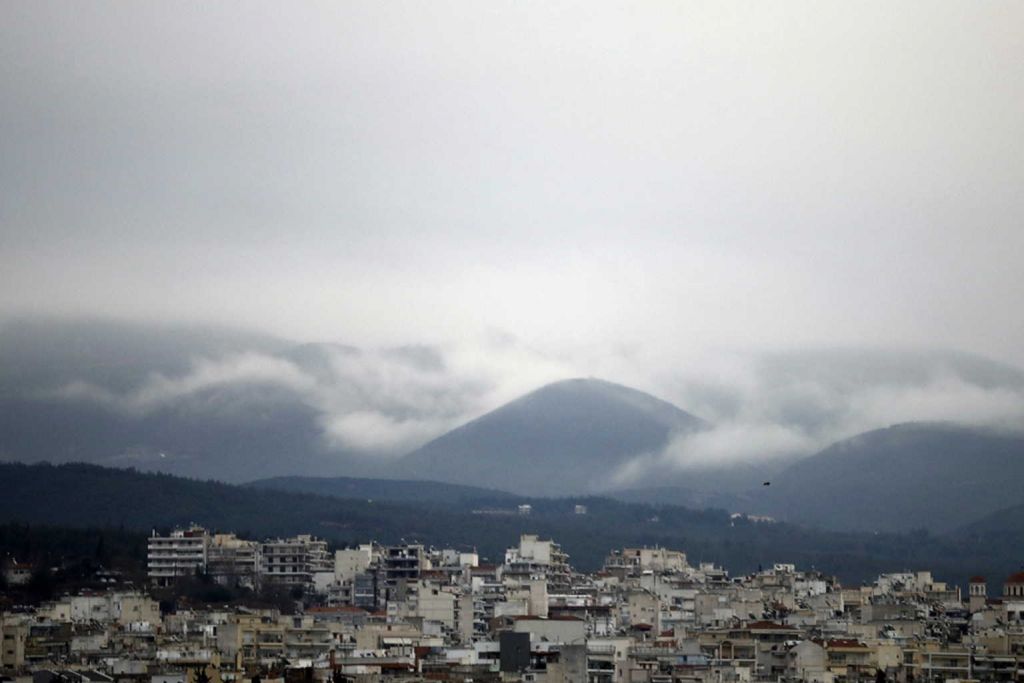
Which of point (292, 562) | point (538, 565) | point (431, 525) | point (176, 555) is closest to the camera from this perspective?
point (538, 565)

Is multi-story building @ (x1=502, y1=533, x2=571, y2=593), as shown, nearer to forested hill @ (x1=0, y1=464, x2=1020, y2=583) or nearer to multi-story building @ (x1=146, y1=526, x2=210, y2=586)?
multi-story building @ (x1=146, y1=526, x2=210, y2=586)

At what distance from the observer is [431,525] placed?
507 feet

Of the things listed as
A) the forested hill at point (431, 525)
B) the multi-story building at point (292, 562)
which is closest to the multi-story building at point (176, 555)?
the multi-story building at point (292, 562)

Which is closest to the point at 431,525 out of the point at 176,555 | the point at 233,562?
the point at 176,555

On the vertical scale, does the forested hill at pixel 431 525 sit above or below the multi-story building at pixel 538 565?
above

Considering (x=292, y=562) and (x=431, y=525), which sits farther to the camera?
(x=431, y=525)

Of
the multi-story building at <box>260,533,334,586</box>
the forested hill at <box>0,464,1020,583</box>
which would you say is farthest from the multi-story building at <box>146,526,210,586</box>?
the forested hill at <box>0,464,1020,583</box>

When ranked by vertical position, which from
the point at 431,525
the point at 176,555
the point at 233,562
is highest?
the point at 431,525

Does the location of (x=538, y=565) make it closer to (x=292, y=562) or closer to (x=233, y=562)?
(x=292, y=562)

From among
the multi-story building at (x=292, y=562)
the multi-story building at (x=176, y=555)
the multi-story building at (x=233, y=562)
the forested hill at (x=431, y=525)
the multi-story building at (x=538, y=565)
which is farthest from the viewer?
the forested hill at (x=431, y=525)

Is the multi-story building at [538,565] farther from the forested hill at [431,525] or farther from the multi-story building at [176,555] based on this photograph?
the forested hill at [431,525]

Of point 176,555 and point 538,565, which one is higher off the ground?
point 176,555

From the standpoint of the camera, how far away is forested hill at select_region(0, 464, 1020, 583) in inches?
5733

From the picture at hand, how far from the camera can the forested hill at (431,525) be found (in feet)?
478
